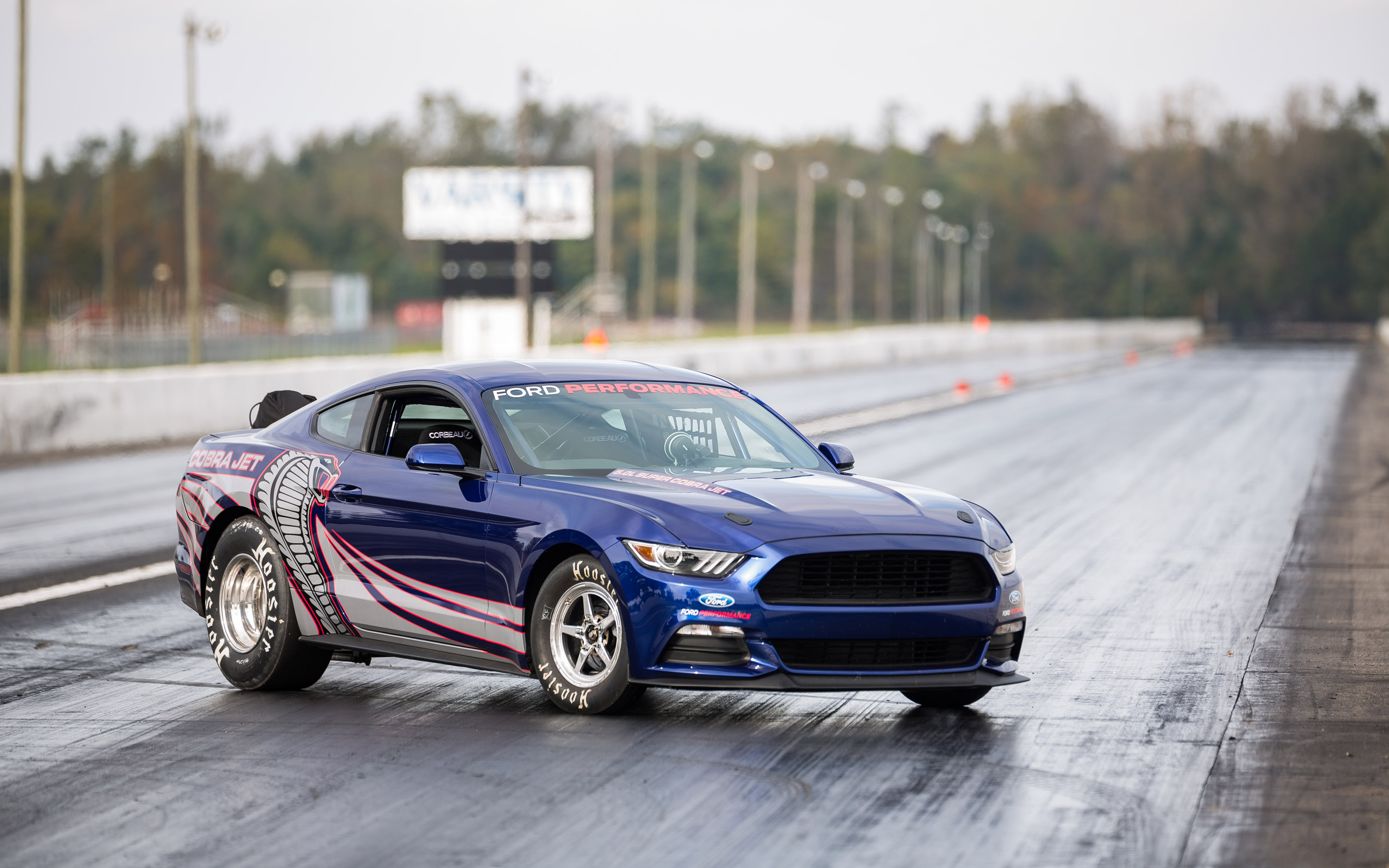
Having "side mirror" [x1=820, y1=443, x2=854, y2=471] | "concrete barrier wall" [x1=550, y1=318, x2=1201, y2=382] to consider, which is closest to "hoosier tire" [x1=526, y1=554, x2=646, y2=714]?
"side mirror" [x1=820, y1=443, x2=854, y2=471]

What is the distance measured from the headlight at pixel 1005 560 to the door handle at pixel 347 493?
269 cm

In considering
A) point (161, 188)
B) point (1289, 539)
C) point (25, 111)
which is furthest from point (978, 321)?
point (161, 188)

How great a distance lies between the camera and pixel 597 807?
5.91 meters

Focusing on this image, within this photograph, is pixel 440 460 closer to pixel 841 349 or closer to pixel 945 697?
pixel 945 697

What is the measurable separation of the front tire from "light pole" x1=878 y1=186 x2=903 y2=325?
5457 inches

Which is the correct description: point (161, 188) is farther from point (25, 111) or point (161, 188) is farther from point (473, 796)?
point (473, 796)

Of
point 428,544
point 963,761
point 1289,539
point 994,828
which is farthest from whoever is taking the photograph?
point 1289,539

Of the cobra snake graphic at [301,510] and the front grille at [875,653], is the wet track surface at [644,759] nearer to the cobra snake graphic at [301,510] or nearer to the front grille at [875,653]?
the front grille at [875,653]

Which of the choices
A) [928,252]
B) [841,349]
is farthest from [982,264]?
[841,349]

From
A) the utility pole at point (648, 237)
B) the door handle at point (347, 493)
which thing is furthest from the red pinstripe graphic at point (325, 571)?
the utility pole at point (648, 237)

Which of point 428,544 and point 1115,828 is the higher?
point 428,544

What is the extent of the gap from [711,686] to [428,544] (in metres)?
1.45

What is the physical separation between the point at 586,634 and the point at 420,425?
154 centimetres

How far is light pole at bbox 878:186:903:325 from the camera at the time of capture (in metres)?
158
